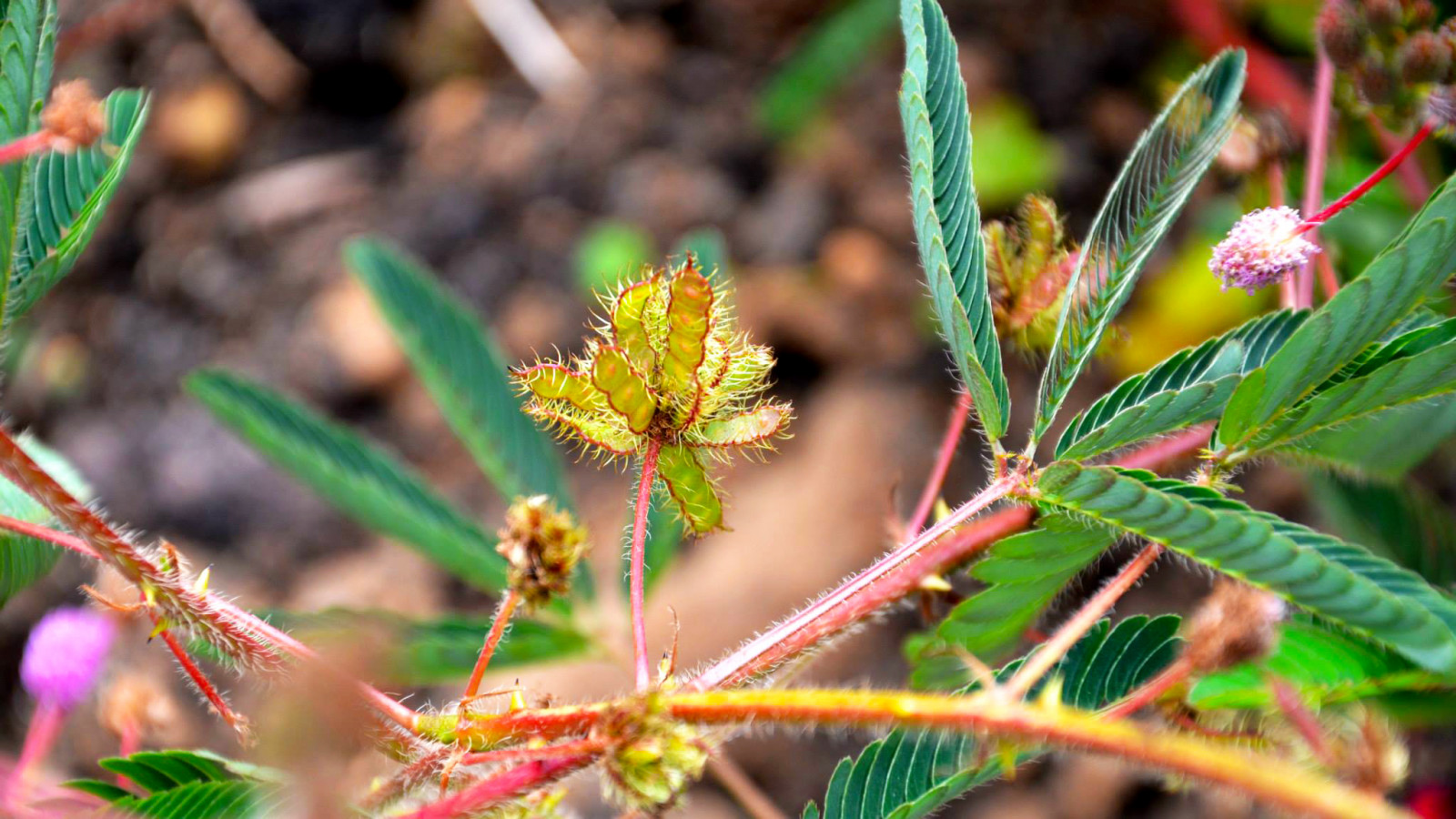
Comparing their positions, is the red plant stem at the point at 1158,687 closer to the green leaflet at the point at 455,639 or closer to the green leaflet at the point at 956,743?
the green leaflet at the point at 956,743

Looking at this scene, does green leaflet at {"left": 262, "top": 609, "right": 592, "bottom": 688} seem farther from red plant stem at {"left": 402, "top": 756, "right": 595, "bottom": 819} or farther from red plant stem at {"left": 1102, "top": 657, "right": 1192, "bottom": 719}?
red plant stem at {"left": 1102, "top": 657, "right": 1192, "bottom": 719}

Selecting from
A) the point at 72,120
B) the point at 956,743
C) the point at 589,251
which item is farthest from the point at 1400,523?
the point at 589,251

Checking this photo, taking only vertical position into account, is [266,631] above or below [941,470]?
above

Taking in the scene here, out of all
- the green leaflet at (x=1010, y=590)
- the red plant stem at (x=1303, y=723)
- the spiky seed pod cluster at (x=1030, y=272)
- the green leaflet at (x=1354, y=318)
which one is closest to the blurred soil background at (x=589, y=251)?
the green leaflet at (x=1010, y=590)

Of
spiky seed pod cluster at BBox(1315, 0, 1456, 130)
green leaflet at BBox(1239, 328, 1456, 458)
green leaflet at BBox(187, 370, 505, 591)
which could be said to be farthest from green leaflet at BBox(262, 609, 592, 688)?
spiky seed pod cluster at BBox(1315, 0, 1456, 130)

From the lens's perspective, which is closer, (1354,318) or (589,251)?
(1354,318)

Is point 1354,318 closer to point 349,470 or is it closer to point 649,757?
point 649,757

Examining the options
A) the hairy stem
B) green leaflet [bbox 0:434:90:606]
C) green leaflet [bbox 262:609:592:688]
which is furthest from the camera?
green leaflet [bbox 262:609:592:688]
